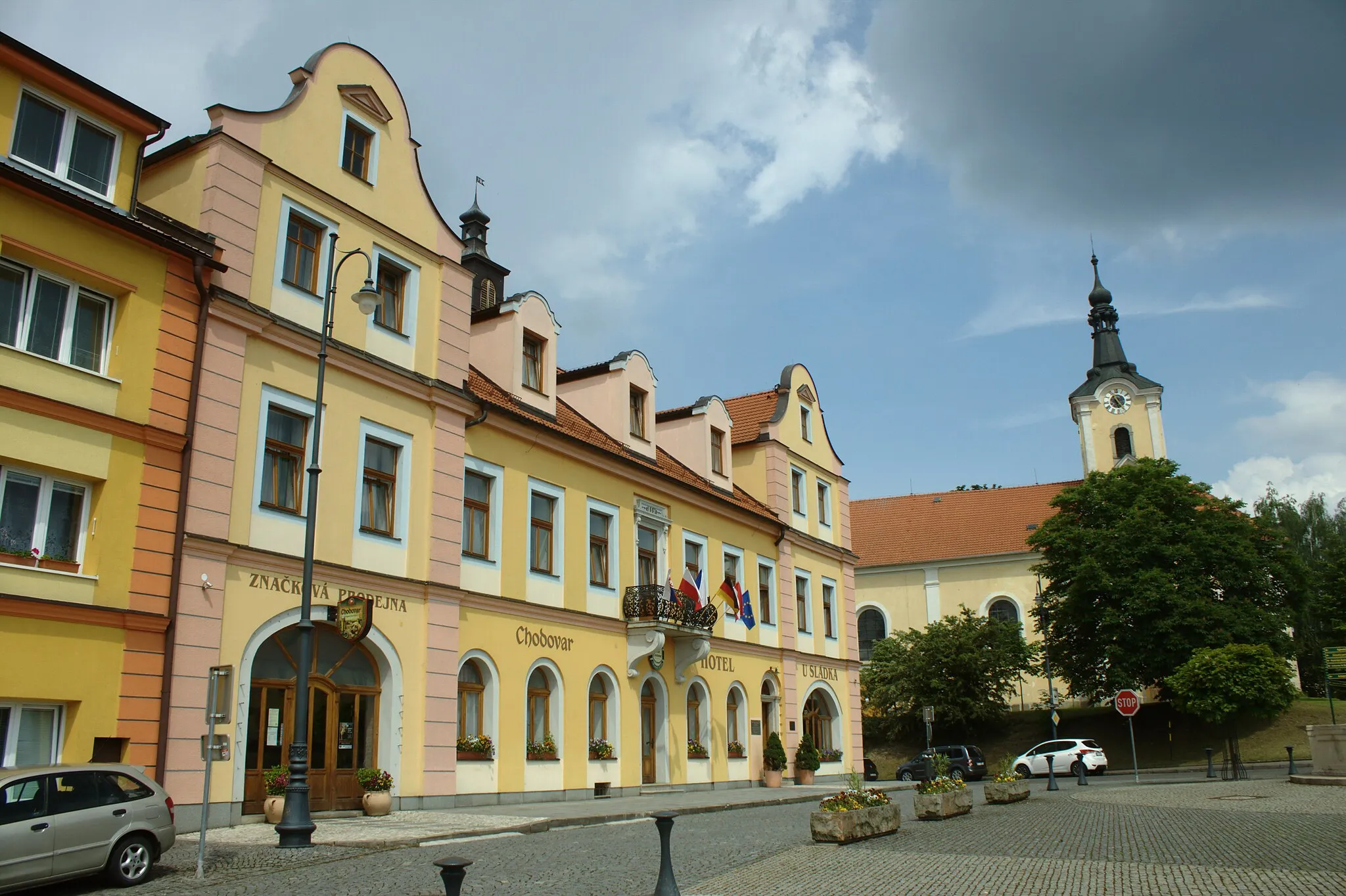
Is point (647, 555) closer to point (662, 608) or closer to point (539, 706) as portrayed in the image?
point (662, 608)

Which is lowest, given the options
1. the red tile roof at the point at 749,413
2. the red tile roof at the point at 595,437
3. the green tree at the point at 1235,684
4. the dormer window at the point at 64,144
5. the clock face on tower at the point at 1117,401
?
the green tree at the point at 1235,684

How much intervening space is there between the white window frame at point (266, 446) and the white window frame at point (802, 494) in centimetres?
2124

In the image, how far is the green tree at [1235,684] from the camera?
4000 centimetres

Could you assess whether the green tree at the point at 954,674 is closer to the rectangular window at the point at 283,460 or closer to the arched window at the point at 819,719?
the arched window at the point at 819,719

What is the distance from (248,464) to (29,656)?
4.76 metres

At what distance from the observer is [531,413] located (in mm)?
26672

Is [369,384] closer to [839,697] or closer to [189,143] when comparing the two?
[189,143]

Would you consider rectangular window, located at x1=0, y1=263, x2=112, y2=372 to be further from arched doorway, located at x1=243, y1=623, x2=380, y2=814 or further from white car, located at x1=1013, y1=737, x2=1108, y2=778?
white car, located at x1=1013, y1=737, x2=1108, y2=778

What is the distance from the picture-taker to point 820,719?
38.3m

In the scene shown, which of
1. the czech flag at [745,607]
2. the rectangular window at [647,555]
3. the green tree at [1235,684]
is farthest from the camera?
the green tree at [1235,684]

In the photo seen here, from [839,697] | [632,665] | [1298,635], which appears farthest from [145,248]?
[1298,635]

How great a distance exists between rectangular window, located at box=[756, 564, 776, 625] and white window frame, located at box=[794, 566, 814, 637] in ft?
4.47

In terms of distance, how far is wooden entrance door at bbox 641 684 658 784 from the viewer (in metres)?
28.6

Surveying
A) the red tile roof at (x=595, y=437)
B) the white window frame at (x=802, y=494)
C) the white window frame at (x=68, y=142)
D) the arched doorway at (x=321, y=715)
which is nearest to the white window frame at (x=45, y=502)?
the arched doorway at (x=321, y=715)
